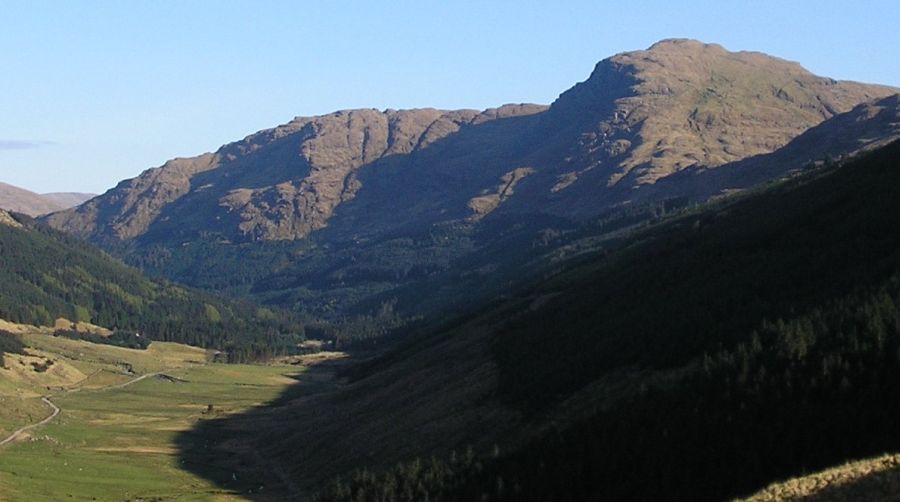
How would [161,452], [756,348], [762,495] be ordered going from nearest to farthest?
[762,495]
[756,348]
[161,452]

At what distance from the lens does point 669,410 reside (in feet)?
332

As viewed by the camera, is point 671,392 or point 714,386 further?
point 671,392

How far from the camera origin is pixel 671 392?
10638cm

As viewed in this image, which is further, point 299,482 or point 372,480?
point 299,482

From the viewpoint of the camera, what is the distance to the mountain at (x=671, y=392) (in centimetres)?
8981

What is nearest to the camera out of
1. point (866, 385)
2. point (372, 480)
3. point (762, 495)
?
point (762, 495)

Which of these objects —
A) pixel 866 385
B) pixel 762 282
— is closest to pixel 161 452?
pixel 762 282

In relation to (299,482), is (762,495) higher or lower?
higher

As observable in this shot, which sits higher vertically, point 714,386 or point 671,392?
point 714,386

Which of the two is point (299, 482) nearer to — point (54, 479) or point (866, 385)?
point (54, 479)

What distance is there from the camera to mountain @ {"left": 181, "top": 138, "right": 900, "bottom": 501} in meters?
89.8

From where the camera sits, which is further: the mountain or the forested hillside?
the mountain

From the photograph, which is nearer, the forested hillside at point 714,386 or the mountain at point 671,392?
the forested hillside at point 714,386

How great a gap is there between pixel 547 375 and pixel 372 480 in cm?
3886
